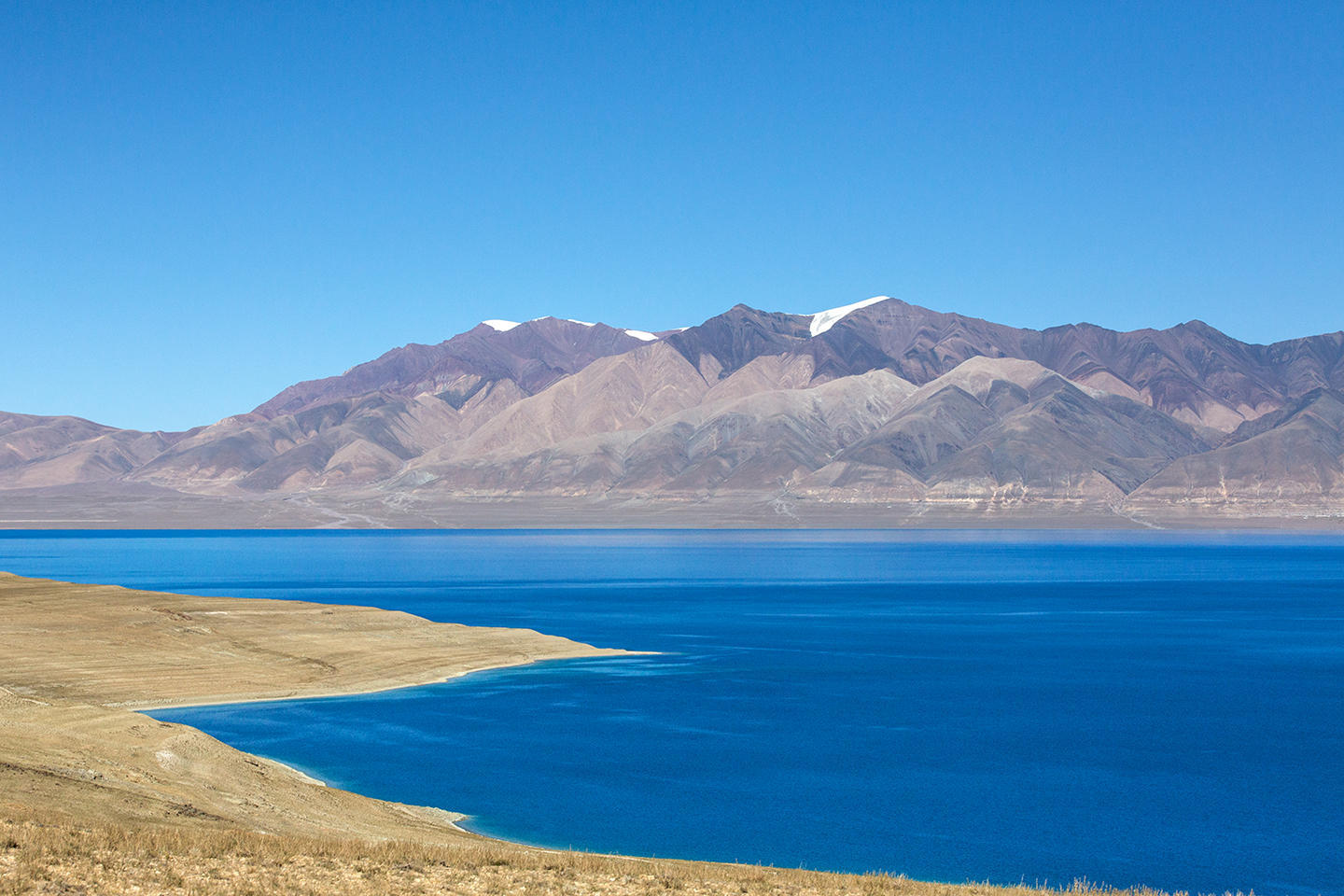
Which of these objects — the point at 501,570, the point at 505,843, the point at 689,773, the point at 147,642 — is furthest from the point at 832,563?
the point at 505,843

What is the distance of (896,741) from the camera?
4991 centimetres

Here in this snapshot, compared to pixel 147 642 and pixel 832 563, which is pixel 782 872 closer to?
pixel 147 642

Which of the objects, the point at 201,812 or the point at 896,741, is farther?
the point at 896,741

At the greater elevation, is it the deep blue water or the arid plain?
the arid plain

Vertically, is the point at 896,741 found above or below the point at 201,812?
below

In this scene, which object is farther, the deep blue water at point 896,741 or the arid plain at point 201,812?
the deep blue water at point 896,741

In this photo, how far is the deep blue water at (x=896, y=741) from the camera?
34906 mm

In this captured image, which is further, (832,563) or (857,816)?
(832,563)

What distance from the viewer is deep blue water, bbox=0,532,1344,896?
3491 cm

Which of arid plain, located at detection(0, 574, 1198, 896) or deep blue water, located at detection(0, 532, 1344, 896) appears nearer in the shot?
arid plain, located at detection(0, 574, 1198, 896)

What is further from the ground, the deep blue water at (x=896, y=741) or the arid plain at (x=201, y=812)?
the arid plain at (x=201, y=812)

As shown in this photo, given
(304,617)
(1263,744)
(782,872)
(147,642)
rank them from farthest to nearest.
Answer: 1. (304,617)
2. (147,642)
3. (1263,744)
4. (782,872)

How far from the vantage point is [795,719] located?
5444cm

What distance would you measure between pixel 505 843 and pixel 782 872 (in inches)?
340
